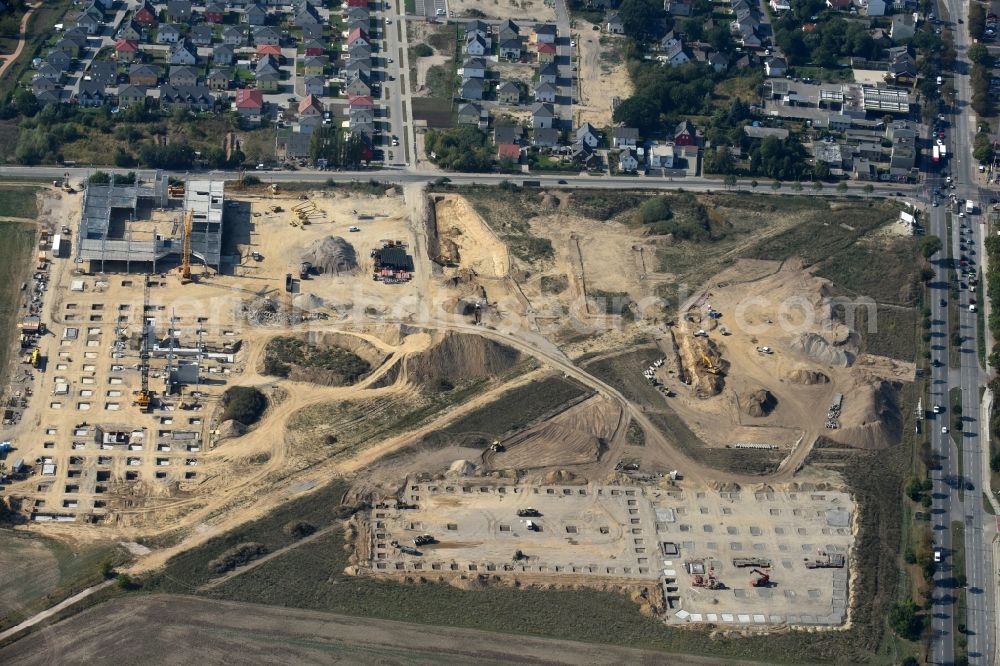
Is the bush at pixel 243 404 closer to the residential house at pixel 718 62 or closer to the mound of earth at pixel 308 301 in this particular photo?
the mound of earth at pixel 308 301

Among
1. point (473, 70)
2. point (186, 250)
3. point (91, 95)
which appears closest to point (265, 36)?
point (91, 95)

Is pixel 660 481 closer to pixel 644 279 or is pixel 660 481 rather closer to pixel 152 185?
pixel 644 279

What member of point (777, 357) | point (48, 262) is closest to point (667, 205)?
point (777, 357)

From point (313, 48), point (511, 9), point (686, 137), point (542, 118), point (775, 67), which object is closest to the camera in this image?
point (686, 137)

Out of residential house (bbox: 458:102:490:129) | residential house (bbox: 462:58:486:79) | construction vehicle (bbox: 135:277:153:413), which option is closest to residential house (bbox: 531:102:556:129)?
residential house (bbox: 458:102:490:129)

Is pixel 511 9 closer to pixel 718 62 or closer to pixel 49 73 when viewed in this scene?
pixel 718 62

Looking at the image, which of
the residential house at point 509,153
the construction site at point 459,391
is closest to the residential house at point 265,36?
the construction site at point 459,391

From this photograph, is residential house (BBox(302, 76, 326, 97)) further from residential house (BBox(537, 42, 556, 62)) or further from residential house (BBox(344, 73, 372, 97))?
residential house (BBox(537, 42, 556, 62))
